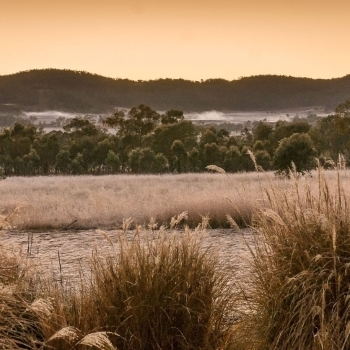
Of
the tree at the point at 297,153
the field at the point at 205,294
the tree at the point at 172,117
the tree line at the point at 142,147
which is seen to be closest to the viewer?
the field at the point at 205,294

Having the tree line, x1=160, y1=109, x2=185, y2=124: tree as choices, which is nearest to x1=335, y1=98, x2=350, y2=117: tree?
the tree line

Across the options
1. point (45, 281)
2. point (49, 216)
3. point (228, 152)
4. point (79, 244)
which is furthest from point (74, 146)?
point (45, 281)

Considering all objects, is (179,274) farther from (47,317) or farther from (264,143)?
(264,143)

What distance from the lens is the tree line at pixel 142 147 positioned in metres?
48.6

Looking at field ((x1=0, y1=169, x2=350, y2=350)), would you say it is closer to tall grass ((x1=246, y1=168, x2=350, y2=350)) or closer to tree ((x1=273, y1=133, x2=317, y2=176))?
tall grass ((x1=246, y1=168, x2=350, y2=350))

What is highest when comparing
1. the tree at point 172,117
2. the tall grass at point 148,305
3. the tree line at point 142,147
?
the tree at point 172,117

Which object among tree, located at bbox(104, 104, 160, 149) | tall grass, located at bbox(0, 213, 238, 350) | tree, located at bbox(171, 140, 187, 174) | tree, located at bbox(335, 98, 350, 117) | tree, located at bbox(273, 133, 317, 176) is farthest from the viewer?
tree, located at bbox(104, 104, 160, 149)

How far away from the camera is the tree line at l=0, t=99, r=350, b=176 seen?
4862 cm

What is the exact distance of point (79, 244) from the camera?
9.91 m

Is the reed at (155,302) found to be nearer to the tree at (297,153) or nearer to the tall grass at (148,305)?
the tall grass at (148,305)

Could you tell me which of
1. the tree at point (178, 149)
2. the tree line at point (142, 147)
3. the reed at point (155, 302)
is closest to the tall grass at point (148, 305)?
the reed at point (155, 302)

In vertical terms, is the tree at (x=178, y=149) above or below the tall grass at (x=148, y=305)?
below

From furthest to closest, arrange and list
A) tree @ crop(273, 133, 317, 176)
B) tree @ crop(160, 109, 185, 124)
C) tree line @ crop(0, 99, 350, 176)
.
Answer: tree @ crop(160, 109, 185, 124)
tree line @ crop(0, 99, 350, 176)
tree @ crop(273, 133, 317, 176)

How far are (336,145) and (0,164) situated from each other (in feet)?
129
